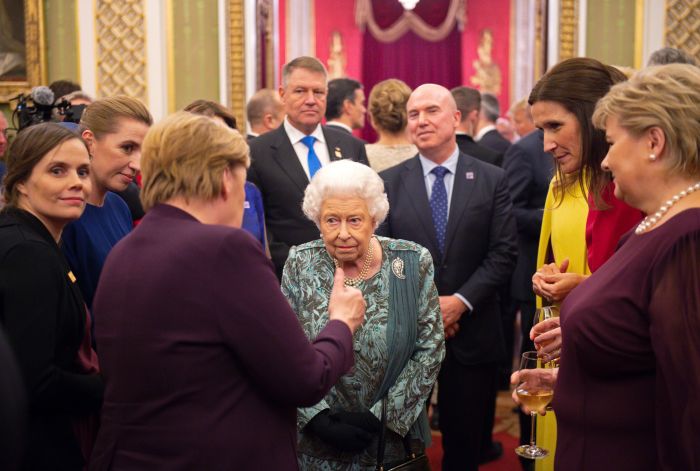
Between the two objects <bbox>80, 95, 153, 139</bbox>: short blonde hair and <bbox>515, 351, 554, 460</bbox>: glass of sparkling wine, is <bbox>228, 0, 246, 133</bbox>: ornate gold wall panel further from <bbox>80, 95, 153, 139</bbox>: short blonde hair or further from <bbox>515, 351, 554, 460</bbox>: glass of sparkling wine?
<bbox>515, 351, 554, 460</bbox>: glass of sparkling wine

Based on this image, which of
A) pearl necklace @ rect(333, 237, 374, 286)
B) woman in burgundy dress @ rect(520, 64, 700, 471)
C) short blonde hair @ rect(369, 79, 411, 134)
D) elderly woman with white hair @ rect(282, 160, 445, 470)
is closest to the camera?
woman in burgundy dress @ rect(520, 64, 700, 471)

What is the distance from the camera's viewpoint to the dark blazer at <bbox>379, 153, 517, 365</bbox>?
3871mm

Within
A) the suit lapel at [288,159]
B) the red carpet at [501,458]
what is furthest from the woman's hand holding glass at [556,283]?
the red carpet at [501,458]

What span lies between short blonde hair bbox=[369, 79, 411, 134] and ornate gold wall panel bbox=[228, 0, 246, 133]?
11.2ft

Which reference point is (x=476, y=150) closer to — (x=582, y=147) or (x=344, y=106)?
(x=344, y=106)

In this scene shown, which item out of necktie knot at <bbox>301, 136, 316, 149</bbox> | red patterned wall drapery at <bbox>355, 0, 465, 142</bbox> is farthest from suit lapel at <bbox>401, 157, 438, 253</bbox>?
red patterned wall drapery at <bbox>355, 0, 465, 142</bbox>

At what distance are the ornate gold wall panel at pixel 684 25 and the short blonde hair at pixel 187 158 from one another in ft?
22.6

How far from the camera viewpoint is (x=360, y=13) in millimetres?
13516

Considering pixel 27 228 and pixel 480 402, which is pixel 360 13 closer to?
pixel 480 402

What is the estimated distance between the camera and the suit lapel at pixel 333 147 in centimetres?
453

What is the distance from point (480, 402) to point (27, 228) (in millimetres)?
2265

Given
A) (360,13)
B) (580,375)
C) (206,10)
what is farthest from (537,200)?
(360,13)

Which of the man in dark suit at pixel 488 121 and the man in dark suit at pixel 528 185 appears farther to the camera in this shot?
the man in dark suit at pixel 488 121

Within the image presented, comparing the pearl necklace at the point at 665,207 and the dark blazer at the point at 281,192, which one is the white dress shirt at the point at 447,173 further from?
the pearl necklace at the point at 665,207
